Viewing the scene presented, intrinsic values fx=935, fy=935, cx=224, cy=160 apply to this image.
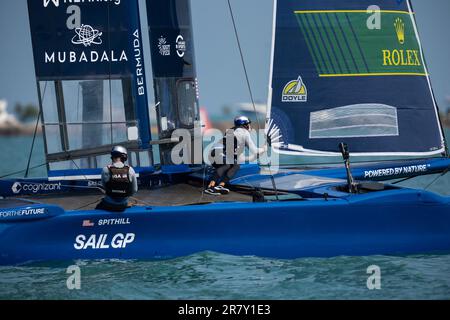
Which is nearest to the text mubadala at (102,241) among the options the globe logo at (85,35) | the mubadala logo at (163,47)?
the globe logo at (85,35)

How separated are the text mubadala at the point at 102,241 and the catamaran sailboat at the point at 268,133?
0.01 m

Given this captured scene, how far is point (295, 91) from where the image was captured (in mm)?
10289

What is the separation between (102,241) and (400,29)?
4.32 meters

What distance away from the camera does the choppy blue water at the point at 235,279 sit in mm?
7410

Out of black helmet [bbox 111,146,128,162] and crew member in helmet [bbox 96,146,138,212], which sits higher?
black helmet [bbox 111,146,128,162]

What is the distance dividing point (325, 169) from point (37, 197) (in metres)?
3.12

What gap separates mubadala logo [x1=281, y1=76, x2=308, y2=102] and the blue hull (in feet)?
6.43

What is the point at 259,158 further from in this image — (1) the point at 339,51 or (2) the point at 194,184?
(1) the point at 339,51

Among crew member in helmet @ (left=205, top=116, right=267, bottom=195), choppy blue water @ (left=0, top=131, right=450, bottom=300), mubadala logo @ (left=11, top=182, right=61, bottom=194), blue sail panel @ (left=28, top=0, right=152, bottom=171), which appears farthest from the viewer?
mubadala logo @ (left=11, top=182, right=61, bottom=194)

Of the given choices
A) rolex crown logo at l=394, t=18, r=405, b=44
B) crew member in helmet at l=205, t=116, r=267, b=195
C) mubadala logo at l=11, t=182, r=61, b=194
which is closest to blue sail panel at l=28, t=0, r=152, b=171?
mubadala logo at l=11, t=182, r=61, b=194

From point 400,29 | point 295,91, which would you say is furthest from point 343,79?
point 400,29

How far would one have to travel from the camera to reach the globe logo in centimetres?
933

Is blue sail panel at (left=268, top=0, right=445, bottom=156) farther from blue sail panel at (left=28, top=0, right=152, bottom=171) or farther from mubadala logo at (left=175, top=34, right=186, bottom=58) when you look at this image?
blue sail panel at (left=28, top=0, right=152, bottom=171)

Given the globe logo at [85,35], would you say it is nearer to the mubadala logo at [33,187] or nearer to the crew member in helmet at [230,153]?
the mubadala logo at [33,187]
